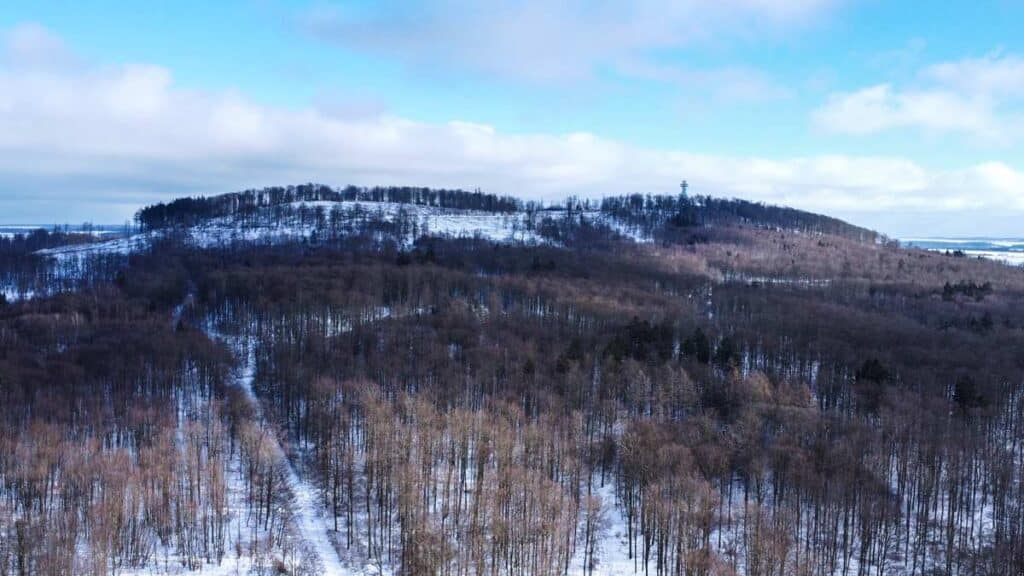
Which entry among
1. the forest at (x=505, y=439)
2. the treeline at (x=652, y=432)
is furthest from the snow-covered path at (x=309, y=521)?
the treeline at (x=652, y=432)

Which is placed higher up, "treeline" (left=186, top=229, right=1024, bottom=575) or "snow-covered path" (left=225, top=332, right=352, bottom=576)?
"treeline" (left=186, top=229, right=1024, bottom=575)

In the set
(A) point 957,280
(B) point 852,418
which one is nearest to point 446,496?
(B) point 852,418

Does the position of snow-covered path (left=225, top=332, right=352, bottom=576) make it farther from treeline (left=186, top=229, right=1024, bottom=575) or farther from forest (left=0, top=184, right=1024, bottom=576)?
treeline (left=186, top=229, right=1024, bottom=575)

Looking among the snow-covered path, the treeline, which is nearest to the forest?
the snow-covered path

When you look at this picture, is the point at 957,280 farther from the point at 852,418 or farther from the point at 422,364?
the point at 422,364

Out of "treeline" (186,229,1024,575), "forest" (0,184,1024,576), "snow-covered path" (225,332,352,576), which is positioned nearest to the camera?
"forest" (0,184,1024,576)

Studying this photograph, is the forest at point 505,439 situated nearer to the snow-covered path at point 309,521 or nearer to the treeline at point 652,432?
the snow-covered path at point 309,521

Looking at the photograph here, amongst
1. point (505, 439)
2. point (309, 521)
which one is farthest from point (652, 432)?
point (309, 521)

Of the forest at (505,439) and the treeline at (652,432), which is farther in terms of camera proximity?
the treeline at (652,432)

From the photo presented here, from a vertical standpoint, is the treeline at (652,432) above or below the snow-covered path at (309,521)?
above
